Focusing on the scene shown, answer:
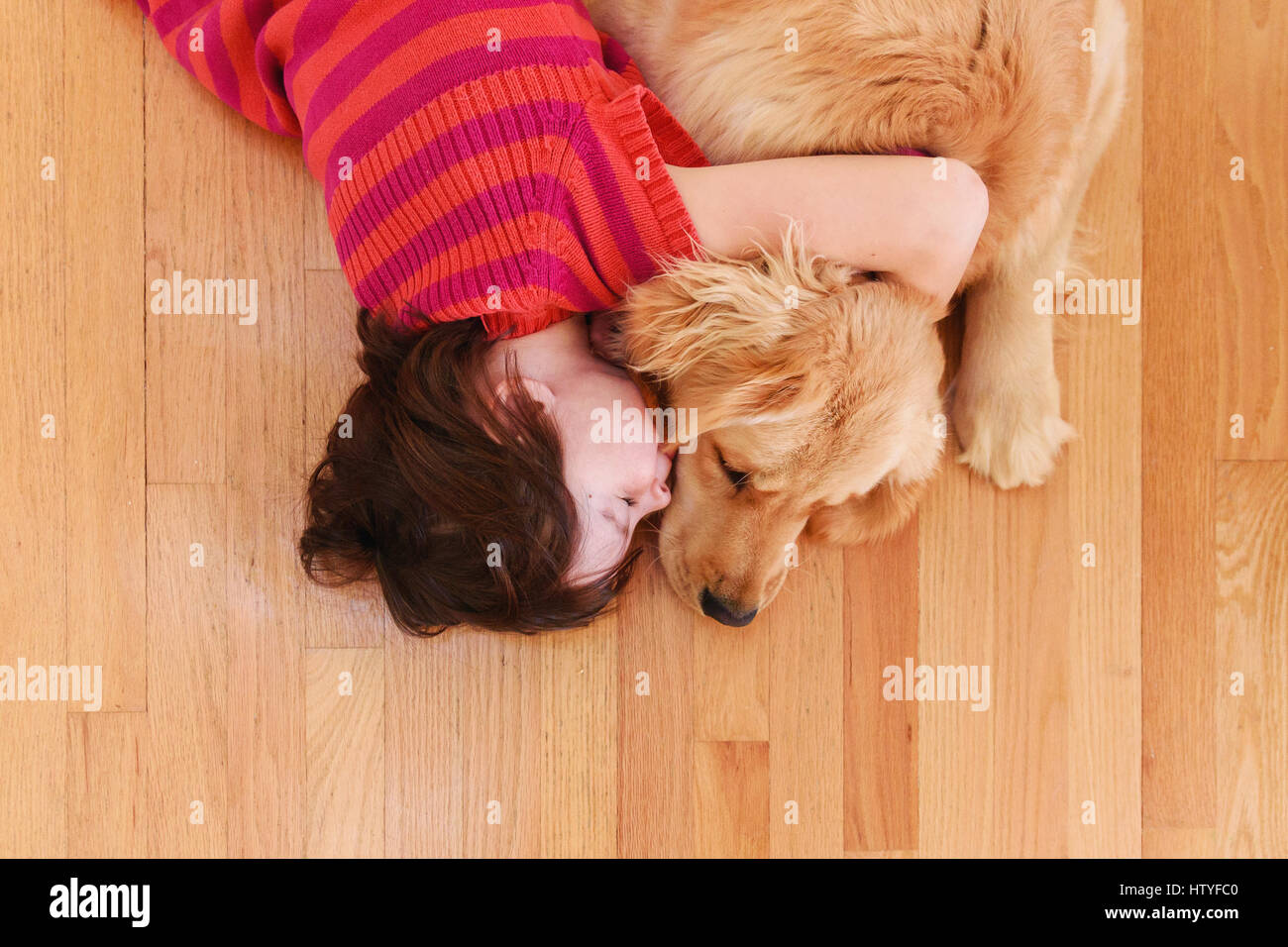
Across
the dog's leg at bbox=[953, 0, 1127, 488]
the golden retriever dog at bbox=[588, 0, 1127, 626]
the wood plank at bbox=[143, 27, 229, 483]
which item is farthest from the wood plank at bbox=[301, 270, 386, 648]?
the dog's leg at bbox=[953, 0, 1127, 488]

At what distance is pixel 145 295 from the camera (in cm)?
145

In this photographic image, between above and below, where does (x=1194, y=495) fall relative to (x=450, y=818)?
above

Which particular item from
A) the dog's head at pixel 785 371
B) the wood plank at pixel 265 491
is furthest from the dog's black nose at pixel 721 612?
the wood plank at pixel 265 491

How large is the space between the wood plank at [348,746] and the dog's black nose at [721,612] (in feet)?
1.86

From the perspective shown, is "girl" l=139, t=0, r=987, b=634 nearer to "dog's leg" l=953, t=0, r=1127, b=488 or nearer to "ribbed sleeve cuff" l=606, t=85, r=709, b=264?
"ribbed sleeve cuff" l=606, t=85, r=709, b=264

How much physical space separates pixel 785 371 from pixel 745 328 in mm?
77

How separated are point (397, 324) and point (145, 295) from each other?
1.88ft

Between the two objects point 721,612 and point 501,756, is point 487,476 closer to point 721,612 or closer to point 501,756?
point 721,612

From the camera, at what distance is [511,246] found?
3.65ft

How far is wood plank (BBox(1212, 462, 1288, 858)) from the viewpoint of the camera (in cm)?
144

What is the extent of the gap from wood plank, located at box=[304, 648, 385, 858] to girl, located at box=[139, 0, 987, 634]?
0.30 metres
